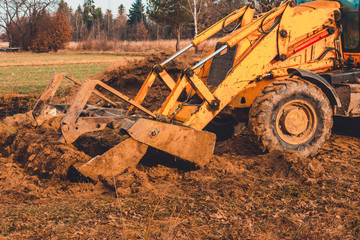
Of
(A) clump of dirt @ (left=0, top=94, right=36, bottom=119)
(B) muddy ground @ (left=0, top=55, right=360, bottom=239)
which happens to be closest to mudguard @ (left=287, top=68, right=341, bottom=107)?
(B) muddy ground @ (left=0, top=55, right=360, bottom=239)

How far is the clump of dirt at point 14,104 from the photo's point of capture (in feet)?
33.2

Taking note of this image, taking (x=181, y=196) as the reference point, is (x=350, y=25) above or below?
above

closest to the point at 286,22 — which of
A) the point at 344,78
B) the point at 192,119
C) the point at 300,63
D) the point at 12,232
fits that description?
the point at 300,63

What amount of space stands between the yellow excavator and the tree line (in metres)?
14.2

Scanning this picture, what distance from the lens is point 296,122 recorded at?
588 cm

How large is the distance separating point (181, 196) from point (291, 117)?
2293 millimetres

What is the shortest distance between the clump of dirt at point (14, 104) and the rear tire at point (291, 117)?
22.2 ft

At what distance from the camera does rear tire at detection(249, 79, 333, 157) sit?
5613mm

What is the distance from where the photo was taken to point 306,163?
528 cm

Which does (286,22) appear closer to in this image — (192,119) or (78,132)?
(192,119)

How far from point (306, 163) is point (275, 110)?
2.88 feet

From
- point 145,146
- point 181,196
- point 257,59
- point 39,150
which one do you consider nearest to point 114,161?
point 145,146

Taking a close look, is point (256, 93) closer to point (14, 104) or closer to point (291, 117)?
point (291, 117)

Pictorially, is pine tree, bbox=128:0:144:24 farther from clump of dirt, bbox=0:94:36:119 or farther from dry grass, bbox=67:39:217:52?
clump of dirt, bbox=0:94:36:119
